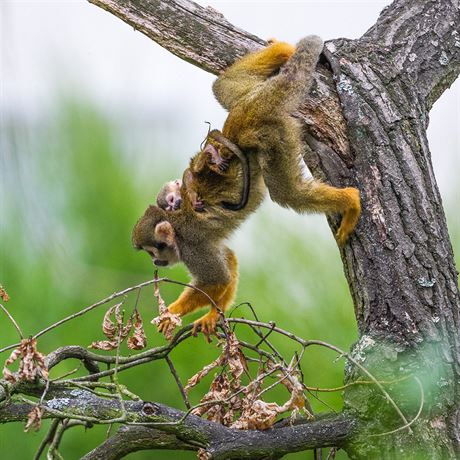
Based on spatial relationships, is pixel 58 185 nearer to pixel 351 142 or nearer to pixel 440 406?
pixel 351 142

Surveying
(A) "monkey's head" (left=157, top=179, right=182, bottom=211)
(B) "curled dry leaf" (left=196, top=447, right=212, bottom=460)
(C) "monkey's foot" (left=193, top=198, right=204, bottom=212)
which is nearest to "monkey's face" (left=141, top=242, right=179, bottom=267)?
(A) "monkey's head" (left=157, top=179, right=182, bottom=211)

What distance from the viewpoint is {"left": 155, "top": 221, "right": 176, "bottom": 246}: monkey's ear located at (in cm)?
424

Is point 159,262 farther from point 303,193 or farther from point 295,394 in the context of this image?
point 295,394

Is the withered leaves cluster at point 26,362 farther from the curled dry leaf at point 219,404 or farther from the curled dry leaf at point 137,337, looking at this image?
the curled dry leaf at point 219,404

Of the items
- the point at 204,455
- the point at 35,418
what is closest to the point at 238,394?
the point at 204,455

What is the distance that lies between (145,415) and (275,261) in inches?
112

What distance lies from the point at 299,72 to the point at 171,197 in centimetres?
113

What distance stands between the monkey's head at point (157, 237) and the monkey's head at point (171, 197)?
0.05 meters

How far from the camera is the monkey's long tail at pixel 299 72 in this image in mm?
3543

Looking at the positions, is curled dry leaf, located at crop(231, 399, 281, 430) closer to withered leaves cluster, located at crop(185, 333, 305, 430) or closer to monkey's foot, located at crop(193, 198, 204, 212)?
withered leaves cluster, located at crop(185, 333, 305, 430)

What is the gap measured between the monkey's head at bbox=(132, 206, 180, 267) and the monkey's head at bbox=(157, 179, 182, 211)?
5cm

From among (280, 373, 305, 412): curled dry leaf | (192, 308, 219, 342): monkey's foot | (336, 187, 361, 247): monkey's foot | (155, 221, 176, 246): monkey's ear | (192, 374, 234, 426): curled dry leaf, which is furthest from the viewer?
(155, 221, 176, 246): monkey's ear

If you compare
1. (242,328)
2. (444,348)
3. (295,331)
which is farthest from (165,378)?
(444,348)

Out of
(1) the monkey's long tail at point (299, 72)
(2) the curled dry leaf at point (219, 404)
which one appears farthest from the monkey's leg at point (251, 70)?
(2) the curled dry leaf at point (219, 404)
